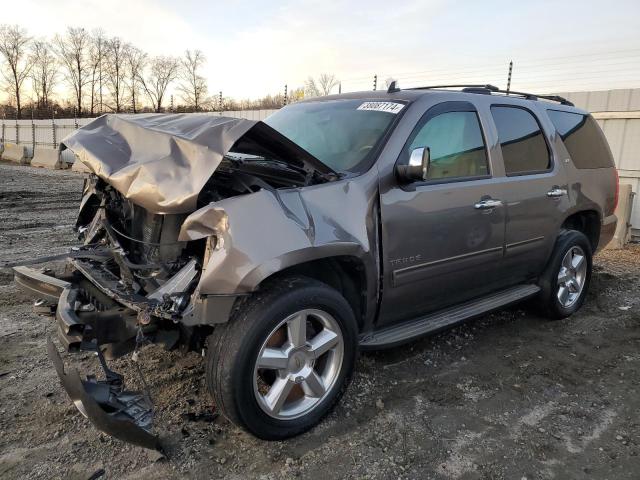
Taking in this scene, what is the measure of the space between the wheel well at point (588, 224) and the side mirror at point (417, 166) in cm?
256

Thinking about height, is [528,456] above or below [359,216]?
Answer: below

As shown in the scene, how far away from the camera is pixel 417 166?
285 centimetres

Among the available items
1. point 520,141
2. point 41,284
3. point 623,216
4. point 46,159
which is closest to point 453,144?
point 520,141

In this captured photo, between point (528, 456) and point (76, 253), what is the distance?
291 cm

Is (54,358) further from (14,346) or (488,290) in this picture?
(488,290)

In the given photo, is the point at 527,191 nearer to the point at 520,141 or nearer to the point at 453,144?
the point at 520,141

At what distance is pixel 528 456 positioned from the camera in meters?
2.64

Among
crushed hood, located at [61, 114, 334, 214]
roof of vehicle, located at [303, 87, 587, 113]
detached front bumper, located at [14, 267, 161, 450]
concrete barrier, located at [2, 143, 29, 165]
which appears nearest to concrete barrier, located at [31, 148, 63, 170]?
concrete barrier, located at [2, 143, 29, 165]

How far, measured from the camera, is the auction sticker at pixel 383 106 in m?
3.31

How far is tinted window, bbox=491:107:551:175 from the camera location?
3863 mm

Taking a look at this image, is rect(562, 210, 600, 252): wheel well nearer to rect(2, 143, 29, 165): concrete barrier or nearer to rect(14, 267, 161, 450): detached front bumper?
rect(14, 267, 161, 450): detached front bumper

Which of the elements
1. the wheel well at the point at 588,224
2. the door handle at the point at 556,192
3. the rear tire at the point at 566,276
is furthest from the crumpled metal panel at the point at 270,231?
the wheel well at the point at 588,224

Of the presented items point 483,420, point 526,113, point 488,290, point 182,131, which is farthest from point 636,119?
point 182,131

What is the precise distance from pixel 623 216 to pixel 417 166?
6098 millimetres
